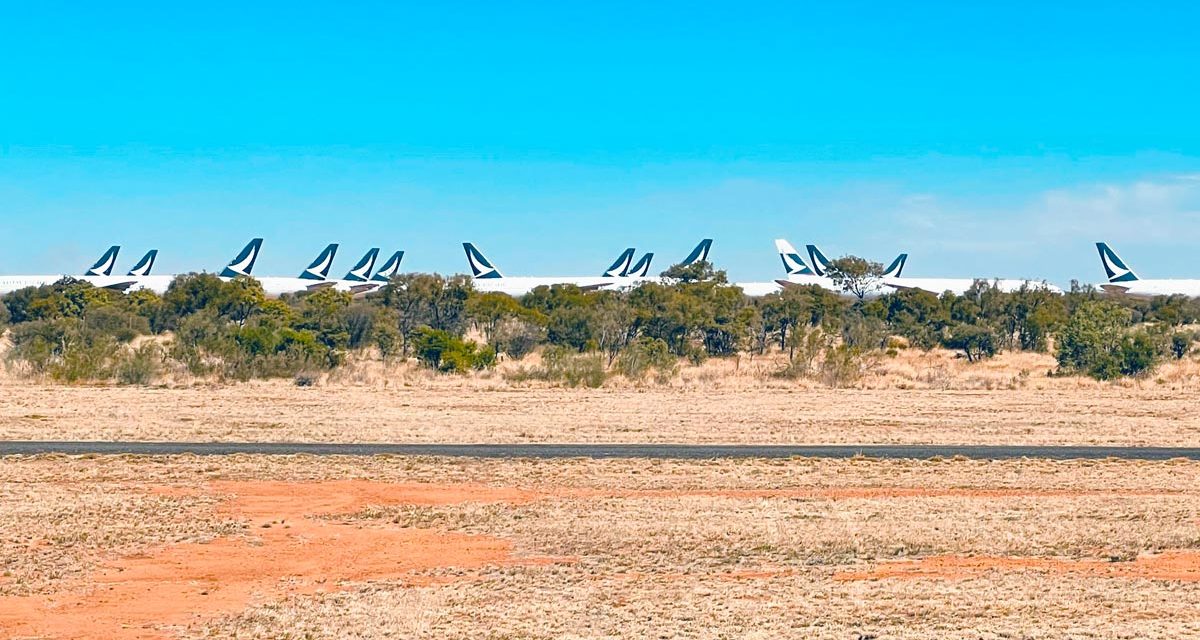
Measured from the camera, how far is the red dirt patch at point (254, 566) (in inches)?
438

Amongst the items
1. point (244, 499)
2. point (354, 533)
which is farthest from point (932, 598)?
point (244, 499)

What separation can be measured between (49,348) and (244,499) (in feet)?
95.8

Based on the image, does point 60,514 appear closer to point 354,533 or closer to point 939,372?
point 354,533

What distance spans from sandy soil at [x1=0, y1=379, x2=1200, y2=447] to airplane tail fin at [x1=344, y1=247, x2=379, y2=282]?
95178mm

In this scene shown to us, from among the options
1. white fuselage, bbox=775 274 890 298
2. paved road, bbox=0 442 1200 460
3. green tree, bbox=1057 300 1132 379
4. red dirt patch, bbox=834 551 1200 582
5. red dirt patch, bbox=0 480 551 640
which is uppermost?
white fuselage, bbox=775 274 890 298

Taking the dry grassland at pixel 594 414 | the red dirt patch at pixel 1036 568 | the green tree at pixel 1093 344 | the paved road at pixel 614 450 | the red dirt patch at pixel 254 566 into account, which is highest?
the green tree at pixel 1093 344

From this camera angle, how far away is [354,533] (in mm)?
15523

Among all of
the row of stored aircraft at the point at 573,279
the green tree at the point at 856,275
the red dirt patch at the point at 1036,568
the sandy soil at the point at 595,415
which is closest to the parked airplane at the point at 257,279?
the row of stored aircraft at the point at 573,279

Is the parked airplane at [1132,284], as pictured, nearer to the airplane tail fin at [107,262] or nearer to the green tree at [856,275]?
the green tree at [856,275]

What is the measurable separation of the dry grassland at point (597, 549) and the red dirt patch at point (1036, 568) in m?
0.05

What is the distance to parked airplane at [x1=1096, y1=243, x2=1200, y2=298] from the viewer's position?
4269 inches

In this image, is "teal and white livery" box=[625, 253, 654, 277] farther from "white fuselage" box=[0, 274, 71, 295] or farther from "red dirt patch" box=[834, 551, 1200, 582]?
"red dirt patch" box=[834, 551, 1200, 582]

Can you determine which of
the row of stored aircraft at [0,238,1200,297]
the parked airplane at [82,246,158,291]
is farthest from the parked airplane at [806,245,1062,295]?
the parked airplane at [82,246,158,291]

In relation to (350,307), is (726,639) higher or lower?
lower
